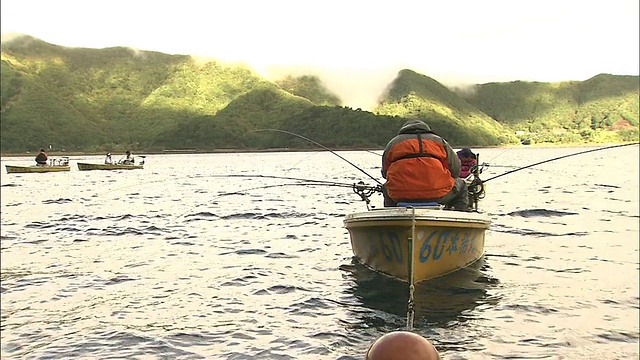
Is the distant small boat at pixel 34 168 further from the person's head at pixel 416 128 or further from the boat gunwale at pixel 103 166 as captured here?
the person's head at pixel 416 128

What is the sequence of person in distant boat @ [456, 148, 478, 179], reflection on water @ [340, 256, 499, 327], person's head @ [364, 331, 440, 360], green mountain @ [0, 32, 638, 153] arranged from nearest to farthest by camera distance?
person's head @ [364, 331, 440, 360], reflection on water @ [340, 256, 499, 327], person in distant boat @ [456, 148, 478, 179], green mountain @ [0, 32, 638, 153]

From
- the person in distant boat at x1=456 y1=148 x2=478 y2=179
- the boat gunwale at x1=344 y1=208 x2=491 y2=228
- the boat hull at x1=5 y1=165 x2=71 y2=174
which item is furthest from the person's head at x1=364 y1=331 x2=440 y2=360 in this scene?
the boat hull at x1=5 y1=165 x2=71 y2=174

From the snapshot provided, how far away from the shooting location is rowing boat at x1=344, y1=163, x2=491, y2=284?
8.45 metres

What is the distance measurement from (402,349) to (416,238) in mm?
5129

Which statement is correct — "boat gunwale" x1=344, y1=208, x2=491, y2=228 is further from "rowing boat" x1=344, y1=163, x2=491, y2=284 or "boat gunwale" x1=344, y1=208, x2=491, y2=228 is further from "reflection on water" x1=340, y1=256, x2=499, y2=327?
"reflection on water" x1=340, y1=256, x2=499, y2=327

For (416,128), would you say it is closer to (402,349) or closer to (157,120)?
(402,349)

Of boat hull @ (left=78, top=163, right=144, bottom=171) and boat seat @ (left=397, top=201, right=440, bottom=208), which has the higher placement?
boat seat @ (left=397, top=201, right=440, bottom=208)

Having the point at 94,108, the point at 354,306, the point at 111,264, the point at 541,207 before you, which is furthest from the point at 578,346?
the point at 94,108

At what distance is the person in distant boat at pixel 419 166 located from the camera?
921 centimetres

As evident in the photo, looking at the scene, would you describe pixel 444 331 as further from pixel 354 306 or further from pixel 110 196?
pixel 110 196

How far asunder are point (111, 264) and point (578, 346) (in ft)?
29.5

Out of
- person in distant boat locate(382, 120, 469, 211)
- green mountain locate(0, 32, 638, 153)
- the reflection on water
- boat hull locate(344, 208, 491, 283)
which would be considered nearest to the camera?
the reflection on water

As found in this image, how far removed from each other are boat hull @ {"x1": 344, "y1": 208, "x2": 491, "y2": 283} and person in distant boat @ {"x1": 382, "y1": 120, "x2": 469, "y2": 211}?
0.52 m

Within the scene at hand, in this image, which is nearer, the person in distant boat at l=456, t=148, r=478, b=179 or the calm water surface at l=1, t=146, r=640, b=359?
the calm water surface at l=1, t=146, r=640, b=359
